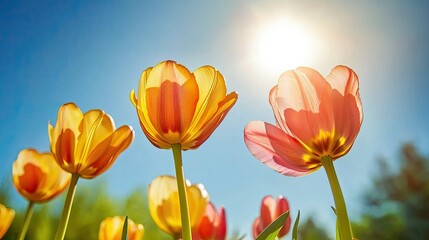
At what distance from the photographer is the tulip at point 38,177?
0.99 meters

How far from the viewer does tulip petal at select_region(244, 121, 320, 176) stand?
0.61 metres

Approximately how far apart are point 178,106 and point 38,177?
523 mm

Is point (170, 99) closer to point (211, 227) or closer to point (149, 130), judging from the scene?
point (149, 130)

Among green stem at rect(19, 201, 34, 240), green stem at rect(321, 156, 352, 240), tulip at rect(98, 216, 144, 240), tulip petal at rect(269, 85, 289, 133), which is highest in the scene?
tulip petal at rect(269, 85, 289, 133)

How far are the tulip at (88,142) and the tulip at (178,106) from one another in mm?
134

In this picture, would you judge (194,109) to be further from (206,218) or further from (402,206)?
(402,206)

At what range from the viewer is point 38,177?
100cm

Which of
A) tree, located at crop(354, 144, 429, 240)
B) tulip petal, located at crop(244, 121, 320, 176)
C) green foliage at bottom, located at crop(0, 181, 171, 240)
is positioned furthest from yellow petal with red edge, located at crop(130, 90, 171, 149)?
tree, located at crop(354, 144, 429, 240)

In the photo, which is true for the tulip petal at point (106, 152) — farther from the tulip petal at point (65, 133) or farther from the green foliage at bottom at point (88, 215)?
the green foliage at bottom at point (88, 215)

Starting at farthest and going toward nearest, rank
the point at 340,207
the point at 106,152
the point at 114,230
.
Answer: the point at 114,230
the point at 106,152
the point at 340,207

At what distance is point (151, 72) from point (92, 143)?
0.68 ft

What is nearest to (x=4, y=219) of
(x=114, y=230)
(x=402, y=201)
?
(x=114, y=230)

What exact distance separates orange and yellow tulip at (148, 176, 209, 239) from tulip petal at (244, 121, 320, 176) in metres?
0.33

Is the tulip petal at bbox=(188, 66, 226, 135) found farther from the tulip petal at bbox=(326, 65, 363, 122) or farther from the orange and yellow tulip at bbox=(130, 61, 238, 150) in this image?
the tulip petal at bbox=(326, 65, 363, 122)
